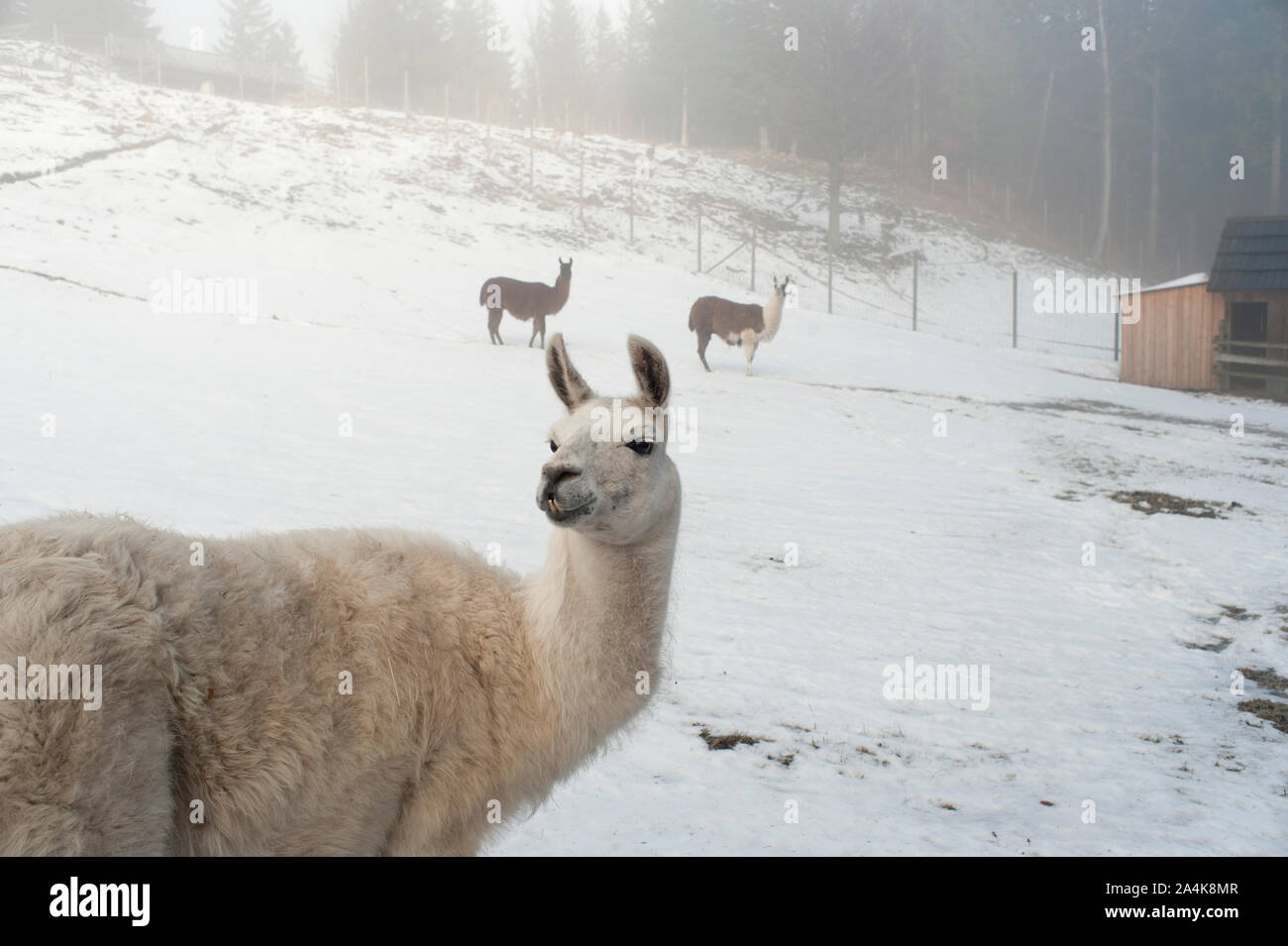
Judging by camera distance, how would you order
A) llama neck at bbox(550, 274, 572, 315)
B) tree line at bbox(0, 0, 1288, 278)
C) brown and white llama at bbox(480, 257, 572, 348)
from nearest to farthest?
brown and white llama at bbox(480, 257, 572, 348)
llama neck at bbox(550, 274, 572, 315)
tree line at bbox(0, 0, 1288, 278)

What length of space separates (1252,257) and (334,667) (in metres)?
28.2

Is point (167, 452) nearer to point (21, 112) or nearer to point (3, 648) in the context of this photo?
point (3, 648)

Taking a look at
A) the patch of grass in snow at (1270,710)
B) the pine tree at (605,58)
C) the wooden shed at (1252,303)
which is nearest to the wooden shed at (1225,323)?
the wooden shed at (1252,303)

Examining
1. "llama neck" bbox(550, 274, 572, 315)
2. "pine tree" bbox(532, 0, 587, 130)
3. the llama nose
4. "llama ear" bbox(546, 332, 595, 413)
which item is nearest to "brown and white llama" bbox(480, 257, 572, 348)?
"llama neck" bbox(550, 274, 572, 315)

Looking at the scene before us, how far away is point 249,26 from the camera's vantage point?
67.0 m

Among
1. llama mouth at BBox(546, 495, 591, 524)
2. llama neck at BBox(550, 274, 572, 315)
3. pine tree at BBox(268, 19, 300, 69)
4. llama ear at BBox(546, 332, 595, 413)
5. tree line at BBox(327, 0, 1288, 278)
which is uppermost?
pine tree at BBox(268, 19, 300, 69)

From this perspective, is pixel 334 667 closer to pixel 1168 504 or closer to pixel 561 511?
pixel 561 511

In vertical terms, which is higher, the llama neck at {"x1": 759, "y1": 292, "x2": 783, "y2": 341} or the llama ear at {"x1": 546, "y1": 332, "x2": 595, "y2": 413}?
the llama neck at {"x1": 759, "y1": 292, "x2": 783, "y2": 341}

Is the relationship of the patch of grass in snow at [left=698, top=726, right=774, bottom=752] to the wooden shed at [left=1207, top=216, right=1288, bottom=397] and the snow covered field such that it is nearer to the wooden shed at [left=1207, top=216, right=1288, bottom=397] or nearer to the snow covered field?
the snow covered field

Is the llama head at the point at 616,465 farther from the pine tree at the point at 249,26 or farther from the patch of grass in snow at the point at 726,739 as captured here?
the pine tree at the point at 249,26

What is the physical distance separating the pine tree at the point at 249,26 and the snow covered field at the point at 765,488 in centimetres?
3915

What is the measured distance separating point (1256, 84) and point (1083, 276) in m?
23.1

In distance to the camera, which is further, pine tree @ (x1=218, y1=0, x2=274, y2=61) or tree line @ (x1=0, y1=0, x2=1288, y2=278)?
Result: pine tree @ (x1=218, y1=0, x2=274, y2=61)

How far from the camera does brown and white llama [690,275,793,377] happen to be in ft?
70.8
